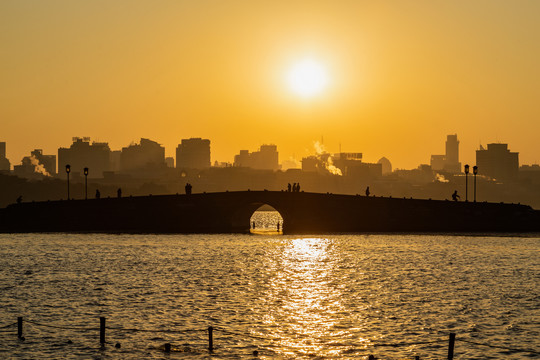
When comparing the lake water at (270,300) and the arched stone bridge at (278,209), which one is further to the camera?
the arched stone bridge at (278,209)

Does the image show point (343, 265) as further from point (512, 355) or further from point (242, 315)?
point (512, 355)

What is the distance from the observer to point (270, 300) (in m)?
54.8

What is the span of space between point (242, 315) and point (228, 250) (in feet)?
162

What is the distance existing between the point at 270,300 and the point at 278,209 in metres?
72.6

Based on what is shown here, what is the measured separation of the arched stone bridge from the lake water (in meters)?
22.4

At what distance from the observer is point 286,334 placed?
41969 millimetres

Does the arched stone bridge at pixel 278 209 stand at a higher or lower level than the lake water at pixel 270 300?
higher

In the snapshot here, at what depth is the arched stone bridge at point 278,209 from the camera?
12456 cm

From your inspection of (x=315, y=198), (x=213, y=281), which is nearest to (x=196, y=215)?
(x=315, y=198)

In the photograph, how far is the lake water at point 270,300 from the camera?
38750mm

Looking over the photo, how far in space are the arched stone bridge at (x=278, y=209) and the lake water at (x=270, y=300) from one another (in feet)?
73.4

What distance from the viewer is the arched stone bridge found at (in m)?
125

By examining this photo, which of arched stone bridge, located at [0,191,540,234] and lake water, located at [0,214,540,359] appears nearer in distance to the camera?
lake water, located at [0,214,540,359]

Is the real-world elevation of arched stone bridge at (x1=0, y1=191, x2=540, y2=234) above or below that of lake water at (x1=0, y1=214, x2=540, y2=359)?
above
